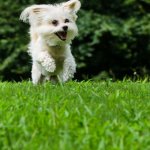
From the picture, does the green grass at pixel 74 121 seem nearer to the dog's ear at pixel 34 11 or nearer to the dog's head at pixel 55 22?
the dog's head at pixel 55 22

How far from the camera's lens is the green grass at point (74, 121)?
4829 millimetres

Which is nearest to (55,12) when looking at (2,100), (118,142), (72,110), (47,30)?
(47,30)

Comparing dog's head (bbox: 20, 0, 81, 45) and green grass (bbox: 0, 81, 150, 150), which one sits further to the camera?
dog's head (bbox: 20, 0, 81, 45)

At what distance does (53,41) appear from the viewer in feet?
30.8

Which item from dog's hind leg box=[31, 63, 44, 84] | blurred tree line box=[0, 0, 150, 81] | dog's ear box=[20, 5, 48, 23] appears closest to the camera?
dog's ear box=[20, 5, 48, 23]

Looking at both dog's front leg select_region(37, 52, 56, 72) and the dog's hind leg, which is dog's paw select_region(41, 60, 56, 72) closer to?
dog's front leg select_region(37, 52, 56, 72)

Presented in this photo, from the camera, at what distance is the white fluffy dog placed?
9.25 m

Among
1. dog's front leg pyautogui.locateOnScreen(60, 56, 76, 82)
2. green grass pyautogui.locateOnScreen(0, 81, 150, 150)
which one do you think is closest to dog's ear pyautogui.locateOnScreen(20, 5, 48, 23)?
dog's front leg pyautogui.locateOnScreen(60, 56, 76, 82)

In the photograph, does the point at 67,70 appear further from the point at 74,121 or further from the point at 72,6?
the point at 74,121

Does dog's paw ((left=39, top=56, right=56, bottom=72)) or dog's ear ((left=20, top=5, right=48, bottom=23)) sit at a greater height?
dog's ear ((left=20, top=5, right=48, bottom=23))

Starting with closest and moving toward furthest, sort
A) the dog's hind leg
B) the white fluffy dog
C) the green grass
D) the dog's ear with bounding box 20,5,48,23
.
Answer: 1. the green grass
2. the white fluffy dog
3. the dog's ear with bounding box 20,5,48,23
4. the dog's hind leg

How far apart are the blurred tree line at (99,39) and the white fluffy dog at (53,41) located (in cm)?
889

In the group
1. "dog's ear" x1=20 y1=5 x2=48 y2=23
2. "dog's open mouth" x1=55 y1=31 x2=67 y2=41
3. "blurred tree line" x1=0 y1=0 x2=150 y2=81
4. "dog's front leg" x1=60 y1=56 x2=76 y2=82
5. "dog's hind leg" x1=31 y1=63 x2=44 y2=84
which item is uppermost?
"dog's ear" x1=20 y1=5 x2=48 y2=23

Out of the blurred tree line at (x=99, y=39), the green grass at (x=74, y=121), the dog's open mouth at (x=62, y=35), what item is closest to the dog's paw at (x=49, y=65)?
the dog's open mouth at (x=62, y=35)
